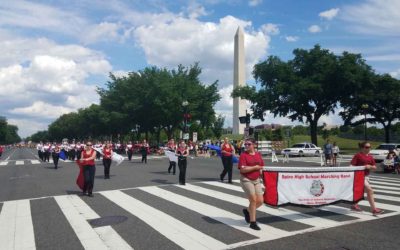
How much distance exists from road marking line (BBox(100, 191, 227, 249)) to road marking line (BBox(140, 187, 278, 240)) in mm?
844

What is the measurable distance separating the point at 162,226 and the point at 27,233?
2.53 m

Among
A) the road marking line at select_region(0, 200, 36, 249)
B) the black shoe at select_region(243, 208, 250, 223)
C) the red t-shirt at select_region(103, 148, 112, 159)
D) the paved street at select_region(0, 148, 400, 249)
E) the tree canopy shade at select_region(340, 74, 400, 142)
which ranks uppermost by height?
the tree canopy shade at select_region(340, 74, 400, 142)

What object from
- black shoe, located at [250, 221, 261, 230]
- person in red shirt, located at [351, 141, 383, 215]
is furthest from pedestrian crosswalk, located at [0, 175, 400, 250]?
person in red shirt, located at [351, 141, 383, 215]

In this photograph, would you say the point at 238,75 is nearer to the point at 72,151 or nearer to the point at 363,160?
the point at 72,151

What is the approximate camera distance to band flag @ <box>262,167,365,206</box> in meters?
9.35

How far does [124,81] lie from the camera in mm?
61812

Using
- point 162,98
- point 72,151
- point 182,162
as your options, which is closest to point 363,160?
point 182,162

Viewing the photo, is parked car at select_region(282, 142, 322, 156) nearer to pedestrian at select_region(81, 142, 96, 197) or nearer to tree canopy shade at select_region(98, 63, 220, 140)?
tree canopy shade at select_region(98, 63, 220, 140)

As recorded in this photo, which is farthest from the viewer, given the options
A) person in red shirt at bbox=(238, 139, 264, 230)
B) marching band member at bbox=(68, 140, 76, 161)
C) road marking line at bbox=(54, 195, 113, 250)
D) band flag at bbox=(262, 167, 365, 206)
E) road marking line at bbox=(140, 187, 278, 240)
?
marching band member at bbox=(68, 140, 76, 161)

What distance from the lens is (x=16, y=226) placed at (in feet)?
30.3

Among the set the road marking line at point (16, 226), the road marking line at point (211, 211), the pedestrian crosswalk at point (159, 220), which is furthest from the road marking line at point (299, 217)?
the road marking line at point (16, 226)

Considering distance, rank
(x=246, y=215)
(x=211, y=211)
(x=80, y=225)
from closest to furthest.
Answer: (x=246, y=215) < (x=80, y=225) < (x=211, y=211)

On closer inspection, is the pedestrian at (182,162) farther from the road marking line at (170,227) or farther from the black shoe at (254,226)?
the black shoe at (254,226)

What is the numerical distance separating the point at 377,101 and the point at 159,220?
5675 centimetres
